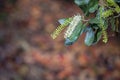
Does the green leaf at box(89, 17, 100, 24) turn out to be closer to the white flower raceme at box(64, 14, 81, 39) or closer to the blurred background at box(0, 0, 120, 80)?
the white flower raceme at box(64, 14, 81, 39)

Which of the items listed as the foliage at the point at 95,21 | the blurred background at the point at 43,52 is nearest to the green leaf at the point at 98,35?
the foliage at the point at 95,21

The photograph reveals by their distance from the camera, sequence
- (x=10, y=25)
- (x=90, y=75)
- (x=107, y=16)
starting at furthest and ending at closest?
(x=10, y=25)
(x=90, y=75)
(x=107, y=16)

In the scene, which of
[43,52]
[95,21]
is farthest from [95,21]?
[43,52]

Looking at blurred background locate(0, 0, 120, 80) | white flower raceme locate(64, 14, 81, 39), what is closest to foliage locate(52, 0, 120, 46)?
white flower raceme locate(64, 14, 81, 39)

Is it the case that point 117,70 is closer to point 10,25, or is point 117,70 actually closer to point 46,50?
point 46,50

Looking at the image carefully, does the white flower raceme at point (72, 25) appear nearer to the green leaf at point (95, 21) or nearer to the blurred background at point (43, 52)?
the green leaf at point (95, 21)

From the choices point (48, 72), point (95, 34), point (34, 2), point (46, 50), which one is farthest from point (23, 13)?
point (95, 34)

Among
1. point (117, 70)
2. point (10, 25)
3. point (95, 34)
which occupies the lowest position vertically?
Result: point (117, 70)

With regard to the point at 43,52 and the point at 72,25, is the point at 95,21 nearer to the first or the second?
the point at 72,25
